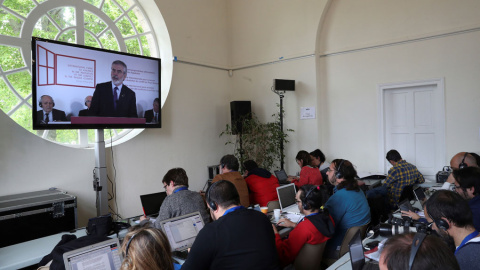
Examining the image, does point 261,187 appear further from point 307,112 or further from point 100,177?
point 307,112

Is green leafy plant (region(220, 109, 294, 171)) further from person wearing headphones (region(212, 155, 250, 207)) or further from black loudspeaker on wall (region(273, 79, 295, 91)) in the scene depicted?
person wearing headphones (region(212, 155, 250, 207))

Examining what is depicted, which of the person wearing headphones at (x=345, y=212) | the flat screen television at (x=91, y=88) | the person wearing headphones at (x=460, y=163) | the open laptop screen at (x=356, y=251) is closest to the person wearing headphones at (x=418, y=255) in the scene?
the open laptop screen at (x=356, y=251)

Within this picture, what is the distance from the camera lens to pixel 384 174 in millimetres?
5562

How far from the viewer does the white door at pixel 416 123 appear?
5.26 meters

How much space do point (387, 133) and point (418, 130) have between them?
49 centimetres

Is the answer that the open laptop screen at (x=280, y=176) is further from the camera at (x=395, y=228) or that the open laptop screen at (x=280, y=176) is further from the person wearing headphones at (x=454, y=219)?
the person wearing headphones at (x=454, y=219)

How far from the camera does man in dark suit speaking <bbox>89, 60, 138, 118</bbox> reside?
4184mm

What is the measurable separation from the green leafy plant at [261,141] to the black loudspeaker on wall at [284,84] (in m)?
0.67

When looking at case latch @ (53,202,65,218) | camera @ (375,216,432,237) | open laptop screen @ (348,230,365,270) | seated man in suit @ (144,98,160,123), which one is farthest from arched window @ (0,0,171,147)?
open laptop screen @ (348,230,365,270)

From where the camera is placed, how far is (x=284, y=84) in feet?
19.7

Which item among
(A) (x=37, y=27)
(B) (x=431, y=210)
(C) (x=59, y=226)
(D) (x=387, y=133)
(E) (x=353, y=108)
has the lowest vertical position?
(C) (x=59, y=226)

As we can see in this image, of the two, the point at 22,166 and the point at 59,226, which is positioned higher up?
the point at 22,166

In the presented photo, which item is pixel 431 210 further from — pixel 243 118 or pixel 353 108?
pixel 243 118

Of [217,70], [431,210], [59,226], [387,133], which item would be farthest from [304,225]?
[217,70]
